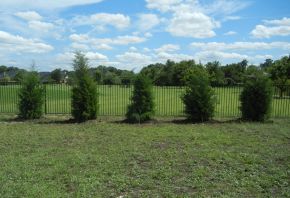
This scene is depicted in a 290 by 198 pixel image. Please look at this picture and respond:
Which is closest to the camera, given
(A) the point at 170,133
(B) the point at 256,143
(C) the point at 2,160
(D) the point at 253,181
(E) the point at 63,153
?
(D) the point at 253,181

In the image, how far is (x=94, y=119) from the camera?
1448 centimetres

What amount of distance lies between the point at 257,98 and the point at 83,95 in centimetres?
635

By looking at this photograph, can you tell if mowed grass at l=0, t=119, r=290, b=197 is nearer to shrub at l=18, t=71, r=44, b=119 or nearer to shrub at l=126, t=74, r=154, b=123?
shrub at l=126, t=74, r=154, b=123

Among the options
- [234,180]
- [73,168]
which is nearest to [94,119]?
[73,168]

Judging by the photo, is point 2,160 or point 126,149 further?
point 126,149

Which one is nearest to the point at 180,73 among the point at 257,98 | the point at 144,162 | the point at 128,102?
the point at 128,102

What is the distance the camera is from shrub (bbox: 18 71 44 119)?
14781 millimetres

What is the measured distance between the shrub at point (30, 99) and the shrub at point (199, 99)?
556 centimetres

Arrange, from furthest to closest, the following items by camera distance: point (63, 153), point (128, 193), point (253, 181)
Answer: point (63, 153)
point (253, 181)
point (128, 193)

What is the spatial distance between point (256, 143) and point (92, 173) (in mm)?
4757

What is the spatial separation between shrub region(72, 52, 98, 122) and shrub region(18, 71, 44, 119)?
1.59 m

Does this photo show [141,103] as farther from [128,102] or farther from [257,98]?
[128,102]

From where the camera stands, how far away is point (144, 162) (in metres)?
7.41

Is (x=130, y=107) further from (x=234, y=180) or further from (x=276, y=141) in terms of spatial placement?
(x=234, y=180)
